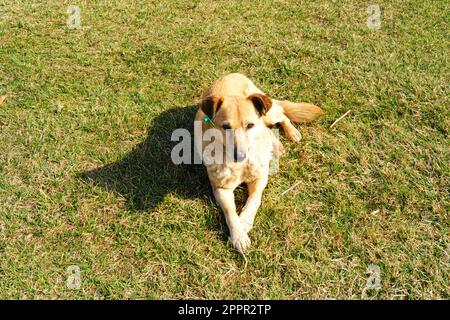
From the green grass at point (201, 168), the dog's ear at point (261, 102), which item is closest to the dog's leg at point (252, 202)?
the green grass at point (201, 168)

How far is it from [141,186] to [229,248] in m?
1.14

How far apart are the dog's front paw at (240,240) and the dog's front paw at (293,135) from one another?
1338 mm

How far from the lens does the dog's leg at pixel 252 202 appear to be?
3.59m

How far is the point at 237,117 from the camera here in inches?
134

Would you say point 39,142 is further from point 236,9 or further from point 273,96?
point 236,9

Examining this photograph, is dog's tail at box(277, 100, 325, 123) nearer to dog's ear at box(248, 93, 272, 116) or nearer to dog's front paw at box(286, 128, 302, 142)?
dog's front paw at box(286, 128, 302, 142)

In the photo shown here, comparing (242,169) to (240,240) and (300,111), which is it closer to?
(240,240)

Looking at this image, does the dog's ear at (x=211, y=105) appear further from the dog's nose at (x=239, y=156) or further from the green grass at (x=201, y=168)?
the green grass at (x=201, y=168)

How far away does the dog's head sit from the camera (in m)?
3.39

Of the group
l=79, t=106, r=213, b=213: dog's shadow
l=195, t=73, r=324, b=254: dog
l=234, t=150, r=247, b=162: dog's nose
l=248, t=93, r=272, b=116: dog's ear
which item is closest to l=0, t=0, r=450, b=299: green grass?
l=79, t=106, r=213, b=213: dog's shadow

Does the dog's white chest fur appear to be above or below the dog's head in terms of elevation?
below

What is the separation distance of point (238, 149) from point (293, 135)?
120cm

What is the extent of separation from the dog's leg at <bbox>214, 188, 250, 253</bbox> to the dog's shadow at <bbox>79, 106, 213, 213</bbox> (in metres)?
0.21
